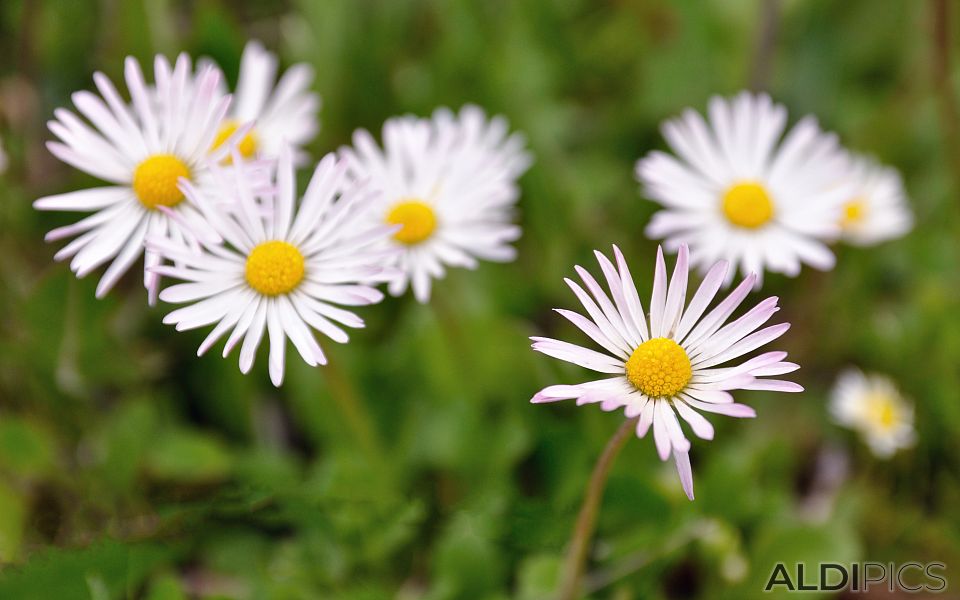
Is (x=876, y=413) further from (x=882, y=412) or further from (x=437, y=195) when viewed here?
(x=437, y=195)

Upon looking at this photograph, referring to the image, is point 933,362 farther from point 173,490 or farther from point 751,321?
point 173,490

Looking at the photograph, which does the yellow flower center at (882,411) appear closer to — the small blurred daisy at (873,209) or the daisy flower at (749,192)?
the small blurred daisy at (873,209)

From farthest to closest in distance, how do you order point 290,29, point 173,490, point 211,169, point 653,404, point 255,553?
point 290,29, point 173,490, point 255,553, point 211,169, point 653,404

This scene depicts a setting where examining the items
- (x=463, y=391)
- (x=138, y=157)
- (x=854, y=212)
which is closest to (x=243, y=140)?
(x=138, y=157)

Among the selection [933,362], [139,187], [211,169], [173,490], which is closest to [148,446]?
[173,490]

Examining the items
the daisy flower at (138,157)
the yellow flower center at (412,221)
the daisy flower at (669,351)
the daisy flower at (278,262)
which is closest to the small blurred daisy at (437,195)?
the yellow flower center at (412,221)

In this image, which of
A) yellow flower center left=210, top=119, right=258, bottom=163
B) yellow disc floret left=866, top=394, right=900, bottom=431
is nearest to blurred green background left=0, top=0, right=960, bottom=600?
yellow disc floret left=866, top=394, right=900, bottom=431
